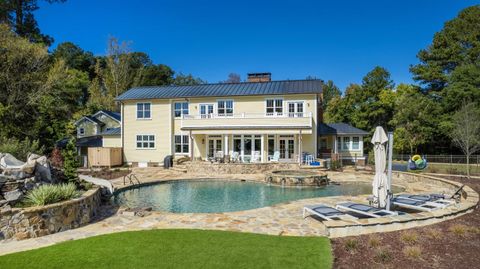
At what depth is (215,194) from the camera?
47.6 feet

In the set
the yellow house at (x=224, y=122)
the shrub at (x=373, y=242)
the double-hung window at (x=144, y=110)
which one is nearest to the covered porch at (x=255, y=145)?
the yellow house at (x=224, y=122)

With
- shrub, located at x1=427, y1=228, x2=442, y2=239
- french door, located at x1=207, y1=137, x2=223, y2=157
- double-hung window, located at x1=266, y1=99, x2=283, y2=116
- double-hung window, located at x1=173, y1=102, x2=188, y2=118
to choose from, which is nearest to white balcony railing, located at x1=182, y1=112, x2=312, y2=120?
double-hung window, located at x1=266, y1=99, x2=283, y2=116

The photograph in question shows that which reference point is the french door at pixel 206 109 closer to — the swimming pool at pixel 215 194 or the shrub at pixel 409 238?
the swimming pool at pixel 215 194

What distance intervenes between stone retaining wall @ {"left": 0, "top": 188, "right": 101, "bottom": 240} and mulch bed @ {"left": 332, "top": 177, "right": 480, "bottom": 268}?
7484mm

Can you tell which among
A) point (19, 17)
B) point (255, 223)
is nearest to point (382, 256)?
point (255, 223)

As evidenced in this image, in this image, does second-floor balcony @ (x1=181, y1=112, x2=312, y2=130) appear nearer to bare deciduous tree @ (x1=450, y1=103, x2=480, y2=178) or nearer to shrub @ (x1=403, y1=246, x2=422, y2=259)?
bare deciduous tree @ (x1=450, y1=103, x2=480, y2=178)

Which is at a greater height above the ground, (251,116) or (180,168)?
(251,116)

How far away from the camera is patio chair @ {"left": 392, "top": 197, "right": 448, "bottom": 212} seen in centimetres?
886

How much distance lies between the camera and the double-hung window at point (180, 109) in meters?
26.6

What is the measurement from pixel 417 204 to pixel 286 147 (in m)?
15.5

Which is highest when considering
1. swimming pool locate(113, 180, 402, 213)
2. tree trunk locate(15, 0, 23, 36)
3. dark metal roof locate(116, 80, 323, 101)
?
tree trunk locate(15, 0, 23, 36)

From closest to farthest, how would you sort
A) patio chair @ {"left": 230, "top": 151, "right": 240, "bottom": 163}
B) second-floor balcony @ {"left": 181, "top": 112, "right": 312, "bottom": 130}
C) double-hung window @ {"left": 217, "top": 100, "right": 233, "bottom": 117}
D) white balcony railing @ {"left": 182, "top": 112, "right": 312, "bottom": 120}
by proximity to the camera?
1. second-floor balcony @ {"left": 181, "top": 112, "right": 312, "bottom": 130}
2. white balcony railing @ {"left": 182, "top": 112, "right": 312, "bottom": 120}
3. patio chair @ {"left": 230, "top": 151, "right": 240, "bottom": 163}
4. double-hung window @ {"left": 217, "top": 100, "right": 233, "bottom": 117}

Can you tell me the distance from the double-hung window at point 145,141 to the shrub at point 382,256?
24.0 meters

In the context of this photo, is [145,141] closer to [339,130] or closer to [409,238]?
[339,130]
